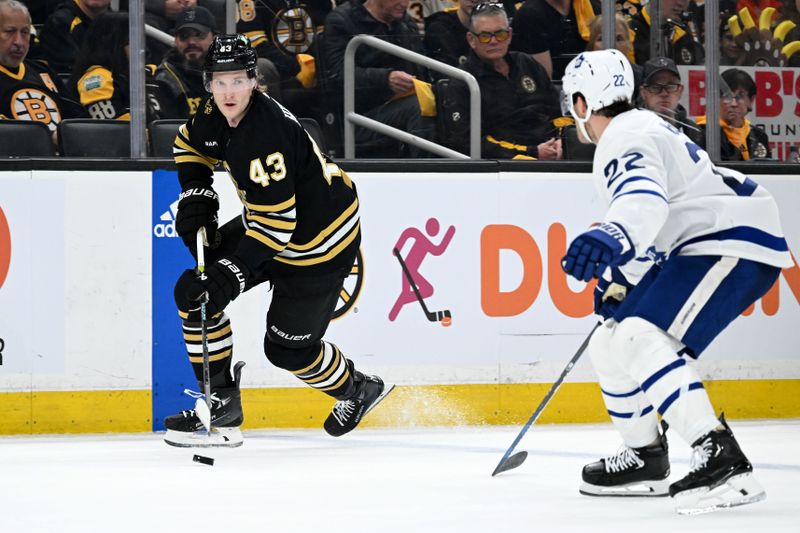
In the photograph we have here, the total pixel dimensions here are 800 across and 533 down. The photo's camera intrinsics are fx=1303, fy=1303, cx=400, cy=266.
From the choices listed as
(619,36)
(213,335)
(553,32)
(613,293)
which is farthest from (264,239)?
(553,32)

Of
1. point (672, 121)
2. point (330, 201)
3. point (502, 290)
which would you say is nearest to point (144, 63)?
point (330, 201)

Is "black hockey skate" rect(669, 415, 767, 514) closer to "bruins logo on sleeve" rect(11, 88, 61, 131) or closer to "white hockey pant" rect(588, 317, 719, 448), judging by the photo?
"white hockey pant" rect(588, 317, 719, 448)

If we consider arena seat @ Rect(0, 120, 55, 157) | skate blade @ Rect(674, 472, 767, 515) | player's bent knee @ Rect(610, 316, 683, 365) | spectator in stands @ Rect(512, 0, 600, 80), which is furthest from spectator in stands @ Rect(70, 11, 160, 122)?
skate blade @ Rect(674, 472, 767, 515)

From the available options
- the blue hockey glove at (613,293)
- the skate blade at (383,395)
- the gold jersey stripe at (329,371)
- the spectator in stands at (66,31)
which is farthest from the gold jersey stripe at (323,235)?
the spectator in stands at (66,31)

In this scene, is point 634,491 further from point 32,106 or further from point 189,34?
point 32,106

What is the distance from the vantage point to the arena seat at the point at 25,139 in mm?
4625

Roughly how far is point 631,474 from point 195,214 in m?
1.52

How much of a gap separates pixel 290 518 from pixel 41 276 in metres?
1.95

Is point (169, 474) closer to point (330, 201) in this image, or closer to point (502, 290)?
point (330, 201)

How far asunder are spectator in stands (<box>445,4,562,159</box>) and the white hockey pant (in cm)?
207

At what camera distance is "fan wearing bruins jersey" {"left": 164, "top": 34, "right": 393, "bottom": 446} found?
12.2 feet

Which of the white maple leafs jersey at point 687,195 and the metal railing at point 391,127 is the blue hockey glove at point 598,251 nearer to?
the white maple leafs jersey at point 687,195

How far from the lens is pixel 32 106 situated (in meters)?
4.83

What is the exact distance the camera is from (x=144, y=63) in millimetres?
4707
